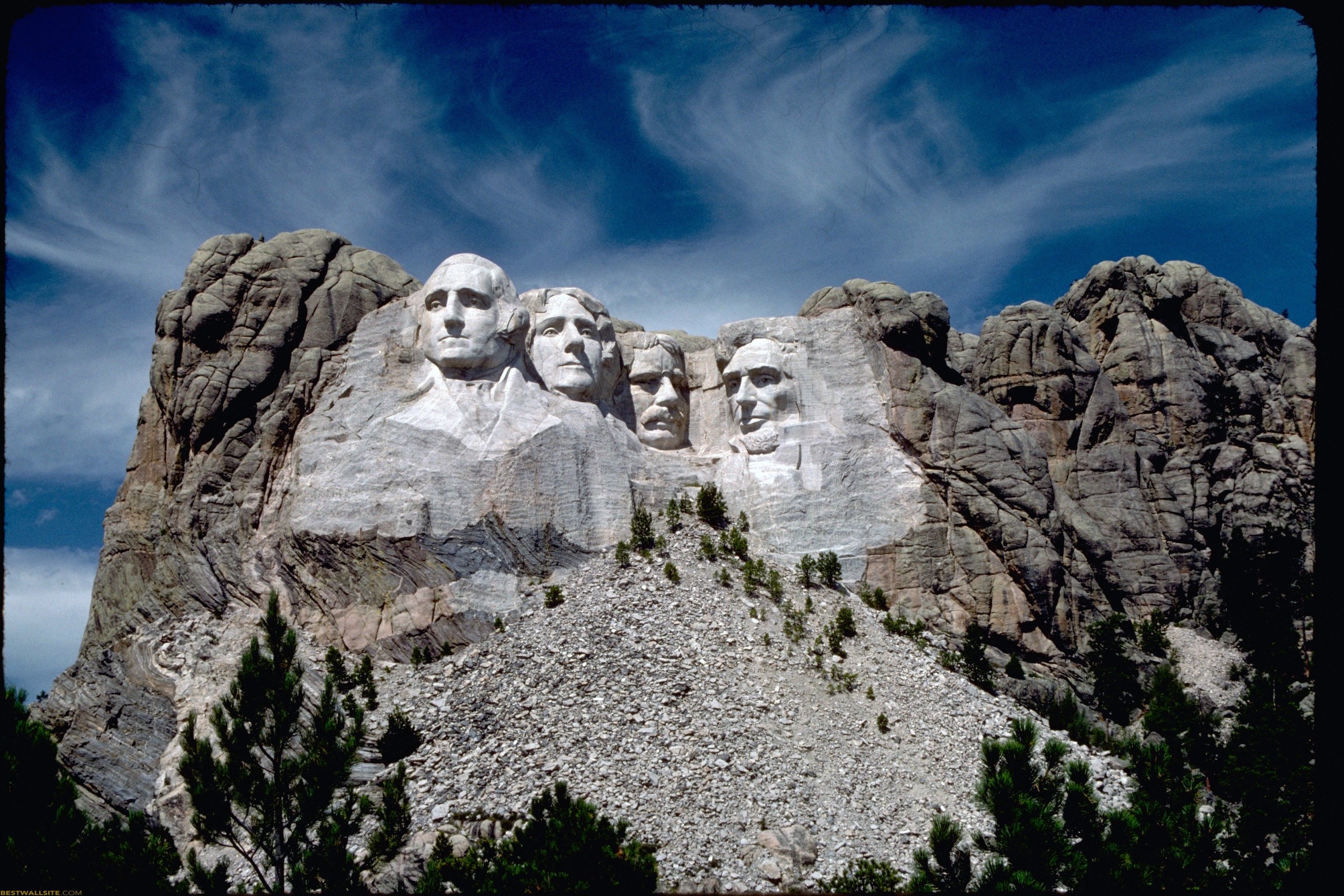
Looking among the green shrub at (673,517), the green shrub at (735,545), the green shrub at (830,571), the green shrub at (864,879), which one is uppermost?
the green shrub at (673,517)

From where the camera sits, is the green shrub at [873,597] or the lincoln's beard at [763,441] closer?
the green shrub at [873,597]

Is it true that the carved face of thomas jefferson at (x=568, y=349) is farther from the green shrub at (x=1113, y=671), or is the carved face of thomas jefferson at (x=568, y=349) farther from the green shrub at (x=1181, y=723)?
the green shrub at (x=1181, y=723)

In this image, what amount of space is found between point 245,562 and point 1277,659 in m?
20.8

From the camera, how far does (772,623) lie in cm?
2406

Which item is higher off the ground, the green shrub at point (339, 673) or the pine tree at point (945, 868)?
the green shrub at point (339, 673)

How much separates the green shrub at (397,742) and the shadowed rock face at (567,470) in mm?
2623

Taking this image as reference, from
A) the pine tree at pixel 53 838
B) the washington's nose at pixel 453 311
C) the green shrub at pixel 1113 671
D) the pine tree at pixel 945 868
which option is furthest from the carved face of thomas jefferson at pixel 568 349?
the pine tree at pixel 945 868

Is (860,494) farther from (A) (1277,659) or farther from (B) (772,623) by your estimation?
(A) (1277,659)

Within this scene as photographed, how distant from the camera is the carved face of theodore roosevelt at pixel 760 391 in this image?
28.3 m

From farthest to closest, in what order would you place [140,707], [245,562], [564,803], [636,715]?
[245,562] < [140,707] < [636,715] < [564,803]

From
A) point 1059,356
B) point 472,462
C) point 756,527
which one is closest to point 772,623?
point 756,527

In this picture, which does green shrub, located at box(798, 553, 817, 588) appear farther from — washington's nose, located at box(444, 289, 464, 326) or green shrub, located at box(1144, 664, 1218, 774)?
washington's nose, located at box(444, 289, 464, 326)

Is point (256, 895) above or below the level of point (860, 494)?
below

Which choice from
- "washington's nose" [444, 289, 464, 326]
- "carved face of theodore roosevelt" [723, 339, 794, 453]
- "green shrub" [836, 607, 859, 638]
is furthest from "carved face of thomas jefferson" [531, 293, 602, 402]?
"green shrub" [836, 607, 859, 638]
